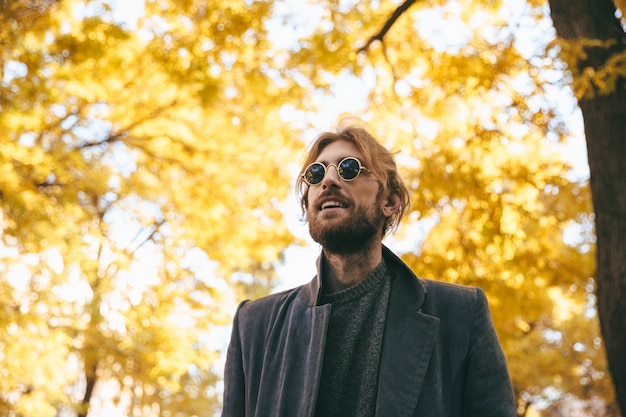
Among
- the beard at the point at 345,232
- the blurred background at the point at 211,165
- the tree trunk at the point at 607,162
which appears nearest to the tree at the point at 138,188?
the blurred background at the point at 211,165

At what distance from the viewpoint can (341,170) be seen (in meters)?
1.94

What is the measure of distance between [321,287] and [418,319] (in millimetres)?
340

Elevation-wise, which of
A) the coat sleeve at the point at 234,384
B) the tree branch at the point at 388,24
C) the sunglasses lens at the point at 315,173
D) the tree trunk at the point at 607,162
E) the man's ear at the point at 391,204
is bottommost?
the coat sleeve at the point at 234,384

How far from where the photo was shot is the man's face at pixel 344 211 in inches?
71.9

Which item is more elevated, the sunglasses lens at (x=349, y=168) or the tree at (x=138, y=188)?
the tree at (x=138, y=188)

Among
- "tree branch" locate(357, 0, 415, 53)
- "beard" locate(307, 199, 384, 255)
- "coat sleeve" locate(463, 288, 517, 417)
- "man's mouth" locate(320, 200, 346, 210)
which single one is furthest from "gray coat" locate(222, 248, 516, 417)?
"tree branch" locate(357, 0, 415, 53)

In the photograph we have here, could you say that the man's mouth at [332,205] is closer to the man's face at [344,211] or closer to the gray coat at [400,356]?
the man's face at [344,211]

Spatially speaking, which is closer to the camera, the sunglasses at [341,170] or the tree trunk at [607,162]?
the sunglasses at [341,170]

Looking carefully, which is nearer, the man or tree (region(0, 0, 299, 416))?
the man

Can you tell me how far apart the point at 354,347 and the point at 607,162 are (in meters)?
3.02

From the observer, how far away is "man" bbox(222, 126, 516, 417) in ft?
5.21

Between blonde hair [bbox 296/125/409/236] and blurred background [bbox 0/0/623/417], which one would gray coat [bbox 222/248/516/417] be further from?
blurred background [bbox 0/0/623/417]

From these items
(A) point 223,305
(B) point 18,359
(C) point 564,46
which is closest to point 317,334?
(C) point 564,46

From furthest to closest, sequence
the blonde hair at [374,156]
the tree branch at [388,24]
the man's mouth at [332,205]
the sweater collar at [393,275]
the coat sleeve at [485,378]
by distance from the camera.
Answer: the tree branch at [388,24] < the blonde hair at [374,156] < the man's mouth at [332,205] < the sweater collar at [393,275] < the coat sleeve at [485,378]
